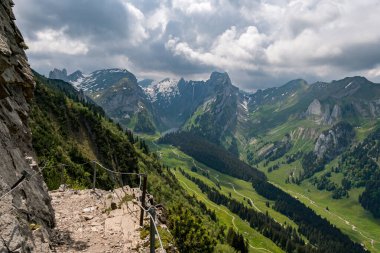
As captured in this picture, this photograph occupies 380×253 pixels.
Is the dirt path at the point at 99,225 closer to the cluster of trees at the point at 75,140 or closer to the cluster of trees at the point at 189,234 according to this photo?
the cluster of trees at the point at 189,234

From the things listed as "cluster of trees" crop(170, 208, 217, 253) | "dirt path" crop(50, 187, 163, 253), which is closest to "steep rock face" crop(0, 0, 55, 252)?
"dirt path" crop(50, 187, 163, 253)

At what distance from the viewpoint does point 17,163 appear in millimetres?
24562

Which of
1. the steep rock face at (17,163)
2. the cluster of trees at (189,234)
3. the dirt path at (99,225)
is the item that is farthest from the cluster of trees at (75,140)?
the steep rock face at (17,163)

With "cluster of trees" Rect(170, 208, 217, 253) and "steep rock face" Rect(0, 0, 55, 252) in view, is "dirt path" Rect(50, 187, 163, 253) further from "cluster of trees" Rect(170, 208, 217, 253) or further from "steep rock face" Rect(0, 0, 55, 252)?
"cluster of trees" Rect(170, 208, 217, 253)

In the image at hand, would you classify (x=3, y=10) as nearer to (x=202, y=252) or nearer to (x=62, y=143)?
(x=202, y=252)

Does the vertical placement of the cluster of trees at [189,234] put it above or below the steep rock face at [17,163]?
below

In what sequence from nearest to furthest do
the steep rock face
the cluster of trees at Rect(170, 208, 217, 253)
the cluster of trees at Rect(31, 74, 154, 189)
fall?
the steep rock face < the cluster of trees at Rect(170, 208, 217, 253) < the cluster of trees at Rect(31, 74, 154, 189)

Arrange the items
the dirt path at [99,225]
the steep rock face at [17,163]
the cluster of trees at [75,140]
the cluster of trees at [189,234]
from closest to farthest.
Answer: the steep rock face at [17,163] → the dirt path at [99,225] → the cluster of trees at [189,234] → the cluster of trees at [75,140]

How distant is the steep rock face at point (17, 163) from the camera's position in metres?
17.6

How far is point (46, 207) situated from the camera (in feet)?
90.5

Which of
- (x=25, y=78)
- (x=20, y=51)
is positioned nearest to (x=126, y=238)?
(x=25, y=78)

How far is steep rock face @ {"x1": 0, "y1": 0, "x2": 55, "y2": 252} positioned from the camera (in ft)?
57.6

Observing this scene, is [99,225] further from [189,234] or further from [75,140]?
[75,140]

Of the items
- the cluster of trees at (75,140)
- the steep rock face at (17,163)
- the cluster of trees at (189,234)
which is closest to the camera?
the steep rock face at (17,163)
